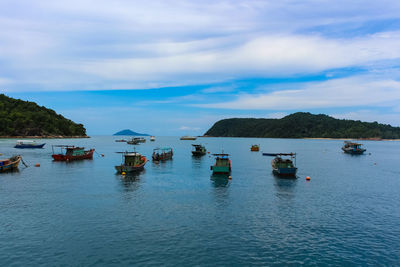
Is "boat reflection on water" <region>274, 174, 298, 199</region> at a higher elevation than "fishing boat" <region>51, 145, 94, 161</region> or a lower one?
lower

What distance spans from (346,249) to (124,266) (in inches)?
775

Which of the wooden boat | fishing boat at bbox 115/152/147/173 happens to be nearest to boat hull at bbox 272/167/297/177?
fishing boat at bbox 115/152/147/173

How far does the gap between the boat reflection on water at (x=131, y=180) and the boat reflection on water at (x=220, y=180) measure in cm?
1605

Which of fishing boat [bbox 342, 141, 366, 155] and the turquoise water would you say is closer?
the turquoise water

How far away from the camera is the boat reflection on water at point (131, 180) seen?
53188mm

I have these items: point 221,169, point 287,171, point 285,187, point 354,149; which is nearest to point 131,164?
point 221,169

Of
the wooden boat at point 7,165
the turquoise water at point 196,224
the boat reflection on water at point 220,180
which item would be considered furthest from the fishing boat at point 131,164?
the wooden boat at point 7,165

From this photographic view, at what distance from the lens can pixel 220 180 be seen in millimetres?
64438

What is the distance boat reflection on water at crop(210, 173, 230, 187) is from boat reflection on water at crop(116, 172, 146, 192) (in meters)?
16.1

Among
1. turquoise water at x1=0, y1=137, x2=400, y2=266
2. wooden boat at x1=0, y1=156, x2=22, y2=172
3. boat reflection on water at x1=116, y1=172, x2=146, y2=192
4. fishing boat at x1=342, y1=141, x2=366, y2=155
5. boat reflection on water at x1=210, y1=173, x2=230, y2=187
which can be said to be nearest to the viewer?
turquoise water at x1=0, y1=137, x2=400, y2=266

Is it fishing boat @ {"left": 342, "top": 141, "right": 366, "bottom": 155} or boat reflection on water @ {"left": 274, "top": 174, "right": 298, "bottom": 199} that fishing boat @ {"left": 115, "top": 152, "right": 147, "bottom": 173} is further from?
fishing boat @ {"left": 342, "top": 141, "right": 366, "bottom": 155}

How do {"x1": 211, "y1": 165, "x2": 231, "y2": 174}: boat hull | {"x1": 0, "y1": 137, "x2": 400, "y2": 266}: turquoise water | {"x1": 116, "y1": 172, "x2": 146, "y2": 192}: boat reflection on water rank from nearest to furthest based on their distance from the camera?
1. {"x1": 0, "y1": 137, "x2": 400, "y2": 266}: turquoise water
2. {"x1": 116, "y1": 172, "x2": 146, "y2": 192}: boat reflection on water
3. {"x1": 211, "y1": 165, "x2": 231, "y2": 174}: boat hull

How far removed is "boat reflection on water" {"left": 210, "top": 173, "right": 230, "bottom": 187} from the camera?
5944 centimetres

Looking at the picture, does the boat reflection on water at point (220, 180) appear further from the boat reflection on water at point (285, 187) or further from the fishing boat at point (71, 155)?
the fishing boat at point (71, 155)
